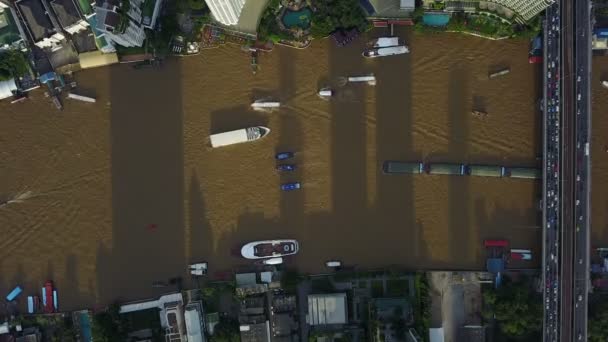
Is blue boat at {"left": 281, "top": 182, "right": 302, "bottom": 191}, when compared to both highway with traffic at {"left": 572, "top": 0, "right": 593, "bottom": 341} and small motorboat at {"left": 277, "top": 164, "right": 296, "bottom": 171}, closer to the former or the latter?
small motorboat at {"left": 277, "top": 164, "right": 296, "bottom": 171}

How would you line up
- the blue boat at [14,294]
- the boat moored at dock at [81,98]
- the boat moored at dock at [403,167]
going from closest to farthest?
the boat moored at dock at [403,167]
the blue boat at [14,294]
the boat moored at dock at [81,98]

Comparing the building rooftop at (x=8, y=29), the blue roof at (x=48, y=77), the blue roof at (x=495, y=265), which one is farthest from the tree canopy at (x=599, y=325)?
the building rooftop at (x=8, y=29)

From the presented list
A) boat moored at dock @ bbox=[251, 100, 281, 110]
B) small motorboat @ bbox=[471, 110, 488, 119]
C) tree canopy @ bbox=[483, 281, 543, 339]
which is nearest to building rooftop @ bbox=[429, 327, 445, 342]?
tree canopy @ bbox=[483, 281, 543, 339]

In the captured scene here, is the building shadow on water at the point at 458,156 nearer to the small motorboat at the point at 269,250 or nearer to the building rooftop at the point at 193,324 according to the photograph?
the small motorboat at the point at 269,250

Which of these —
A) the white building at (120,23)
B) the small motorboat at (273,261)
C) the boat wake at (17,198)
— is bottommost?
the small motorboat at (273,261)

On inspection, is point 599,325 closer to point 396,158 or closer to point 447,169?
point 447,169

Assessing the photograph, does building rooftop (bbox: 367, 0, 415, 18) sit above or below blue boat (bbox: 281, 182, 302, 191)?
above

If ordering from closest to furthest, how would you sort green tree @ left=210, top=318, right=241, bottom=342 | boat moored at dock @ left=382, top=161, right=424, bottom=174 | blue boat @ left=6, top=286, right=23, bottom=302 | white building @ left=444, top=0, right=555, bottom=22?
1. white building @ left=444, top=0, right=555, bottom=22
2. green tree @ left=210, top=318, right=241, bottom=342
3. boat moored at dock @ left=382, top=161, right=424, bottom=174
4. blue boat @ left=6, top=286, right=23, bottom=302

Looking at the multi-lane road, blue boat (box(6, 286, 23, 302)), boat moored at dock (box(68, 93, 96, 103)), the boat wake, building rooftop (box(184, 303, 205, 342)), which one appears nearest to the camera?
the multi-lane road
